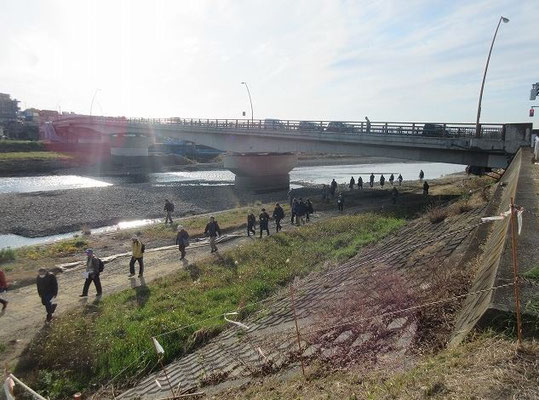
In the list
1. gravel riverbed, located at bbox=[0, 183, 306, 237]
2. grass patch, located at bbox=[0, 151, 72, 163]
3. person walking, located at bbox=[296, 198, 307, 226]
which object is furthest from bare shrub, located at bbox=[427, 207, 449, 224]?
grass patch, located at bbox=[0, 151, 72, 163]

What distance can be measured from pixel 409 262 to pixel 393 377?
5.56m

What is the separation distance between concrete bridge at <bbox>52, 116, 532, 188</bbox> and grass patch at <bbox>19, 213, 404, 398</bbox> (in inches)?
487

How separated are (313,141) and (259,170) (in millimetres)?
10653

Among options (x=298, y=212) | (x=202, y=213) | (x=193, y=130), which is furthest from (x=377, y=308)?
(x=193, y=130)

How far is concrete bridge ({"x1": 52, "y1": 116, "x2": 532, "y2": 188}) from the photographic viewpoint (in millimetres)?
24872

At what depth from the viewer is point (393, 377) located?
12.6 feet

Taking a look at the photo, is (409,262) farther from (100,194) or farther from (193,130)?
(193,130)

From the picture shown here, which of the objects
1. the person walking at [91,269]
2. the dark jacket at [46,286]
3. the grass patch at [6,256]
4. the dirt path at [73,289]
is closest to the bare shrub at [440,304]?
the dirt path at [73,289]

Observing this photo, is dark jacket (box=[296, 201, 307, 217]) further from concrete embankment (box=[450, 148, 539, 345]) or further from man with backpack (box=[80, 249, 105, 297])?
concrete embankment (box=[450, 148, 539, 345])

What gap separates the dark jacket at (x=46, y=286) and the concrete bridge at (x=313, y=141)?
23561mm

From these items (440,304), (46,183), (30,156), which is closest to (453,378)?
(440,304)

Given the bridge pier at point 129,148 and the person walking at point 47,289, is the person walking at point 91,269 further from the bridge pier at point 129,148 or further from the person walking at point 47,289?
the bridge pier at point 129,148

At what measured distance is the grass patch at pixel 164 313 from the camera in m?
8.02

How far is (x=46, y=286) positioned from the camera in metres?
9.91
